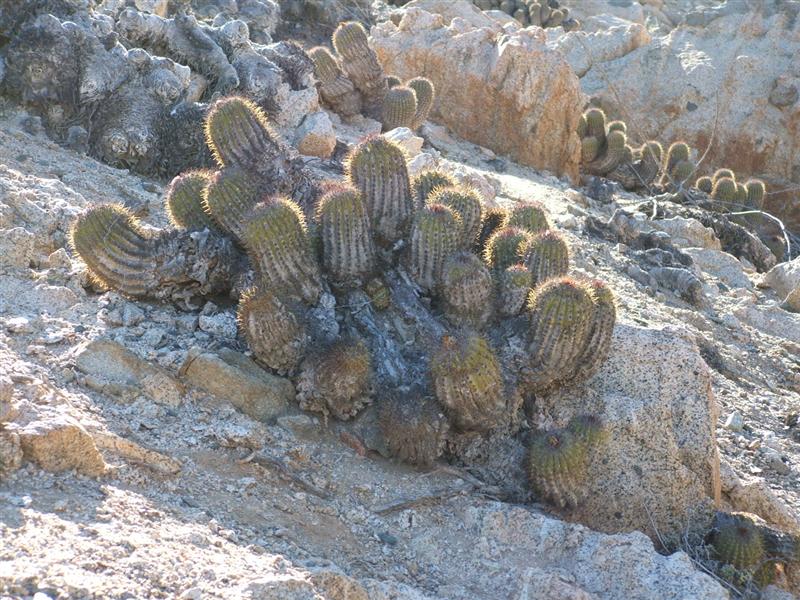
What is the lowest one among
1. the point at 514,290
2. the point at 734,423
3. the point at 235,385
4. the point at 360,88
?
the point at 734,423

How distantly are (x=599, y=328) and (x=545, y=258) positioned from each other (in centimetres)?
42

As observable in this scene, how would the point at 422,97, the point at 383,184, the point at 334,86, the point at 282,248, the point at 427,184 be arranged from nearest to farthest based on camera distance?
the point at 282,248
the point at 383,184
the point at 427,184
the point at 334,86
the point at 422,97

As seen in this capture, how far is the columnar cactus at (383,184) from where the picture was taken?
4551 millimetres

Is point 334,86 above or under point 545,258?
under

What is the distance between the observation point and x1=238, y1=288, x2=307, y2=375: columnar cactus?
410 cm

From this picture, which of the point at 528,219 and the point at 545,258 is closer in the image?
the point at 545,258

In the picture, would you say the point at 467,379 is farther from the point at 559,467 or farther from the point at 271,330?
the point at 271,330

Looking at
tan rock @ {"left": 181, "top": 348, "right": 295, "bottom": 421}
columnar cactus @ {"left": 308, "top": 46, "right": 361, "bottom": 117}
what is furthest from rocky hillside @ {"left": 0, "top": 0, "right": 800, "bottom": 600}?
columnar cactus @ {"left": 308, "top": 46, "right": 361, "bottom": 117}

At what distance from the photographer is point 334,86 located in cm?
904

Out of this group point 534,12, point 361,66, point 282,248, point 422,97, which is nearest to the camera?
point 282,248

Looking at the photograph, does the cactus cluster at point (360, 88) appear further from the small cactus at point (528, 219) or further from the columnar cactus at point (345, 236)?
the columnar cactus at point (345, 236)

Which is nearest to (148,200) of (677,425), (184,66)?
(184,66)

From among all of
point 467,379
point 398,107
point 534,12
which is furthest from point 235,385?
point 534,12

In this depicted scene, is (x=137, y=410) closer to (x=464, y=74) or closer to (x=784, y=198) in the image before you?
(x=464, y=74)
